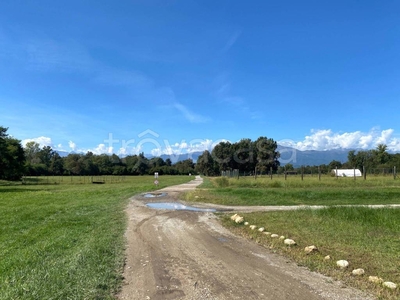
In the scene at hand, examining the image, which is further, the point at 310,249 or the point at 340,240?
the point at 340,240

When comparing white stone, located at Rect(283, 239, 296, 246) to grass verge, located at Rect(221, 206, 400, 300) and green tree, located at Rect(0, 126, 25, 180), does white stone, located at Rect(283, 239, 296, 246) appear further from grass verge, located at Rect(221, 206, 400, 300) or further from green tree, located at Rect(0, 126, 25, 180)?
green tree, located at Rect(0, 126, 25, 180)

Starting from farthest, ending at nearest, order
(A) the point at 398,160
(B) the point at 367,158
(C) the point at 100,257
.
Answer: (B) the point at 367,158
(A) the point at 398,160
(C) the point at 100,257

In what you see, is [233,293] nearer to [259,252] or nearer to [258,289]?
[258,289]

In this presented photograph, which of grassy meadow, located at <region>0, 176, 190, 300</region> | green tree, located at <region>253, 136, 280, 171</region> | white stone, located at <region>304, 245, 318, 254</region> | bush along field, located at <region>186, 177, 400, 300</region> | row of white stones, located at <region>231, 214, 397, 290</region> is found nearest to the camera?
grassy meadow, located at <region>0, 176, 190, 300</region>

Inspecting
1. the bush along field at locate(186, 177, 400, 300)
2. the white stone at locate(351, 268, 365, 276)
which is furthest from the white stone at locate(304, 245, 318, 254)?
the white stone at locate(351, 268, 365, 276)

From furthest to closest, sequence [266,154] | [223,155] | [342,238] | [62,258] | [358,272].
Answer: [223,155]
[266,154]
[342,238]
[62,258]
[358,272]

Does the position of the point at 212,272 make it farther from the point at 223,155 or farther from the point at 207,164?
the point at 207,164

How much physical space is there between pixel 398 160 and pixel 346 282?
94.9 metres

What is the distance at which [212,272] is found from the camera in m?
5.86

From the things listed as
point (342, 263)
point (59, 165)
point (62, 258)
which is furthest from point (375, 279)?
point (59, 165)

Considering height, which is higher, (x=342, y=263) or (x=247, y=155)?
(x=247, y=155)

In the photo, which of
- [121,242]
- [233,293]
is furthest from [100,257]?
Answer: [233,293]

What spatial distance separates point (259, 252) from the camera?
7.41 metres

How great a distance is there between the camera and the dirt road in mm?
4828
